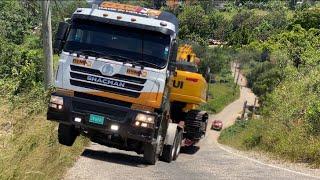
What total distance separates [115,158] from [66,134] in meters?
1.53

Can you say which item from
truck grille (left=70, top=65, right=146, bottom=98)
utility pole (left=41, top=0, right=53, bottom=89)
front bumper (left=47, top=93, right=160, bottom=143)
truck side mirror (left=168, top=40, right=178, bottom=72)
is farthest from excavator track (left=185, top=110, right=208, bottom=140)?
truck grille (left=70, top=65, right=146, bottom=98)

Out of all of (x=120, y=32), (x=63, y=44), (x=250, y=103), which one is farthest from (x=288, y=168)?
(x=250, y=103)

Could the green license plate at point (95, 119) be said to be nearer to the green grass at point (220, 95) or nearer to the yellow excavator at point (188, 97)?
the yellow excavator at point (188, 97)

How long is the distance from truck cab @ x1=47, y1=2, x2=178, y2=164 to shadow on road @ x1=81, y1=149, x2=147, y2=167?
1205mm

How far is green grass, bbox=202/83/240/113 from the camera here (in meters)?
76.0

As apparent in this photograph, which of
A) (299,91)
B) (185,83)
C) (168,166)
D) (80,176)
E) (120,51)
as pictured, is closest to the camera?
(80,176)

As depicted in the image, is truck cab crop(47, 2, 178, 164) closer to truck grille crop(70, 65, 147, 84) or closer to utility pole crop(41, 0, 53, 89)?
truck grille crop(70, 65, 147, 84)

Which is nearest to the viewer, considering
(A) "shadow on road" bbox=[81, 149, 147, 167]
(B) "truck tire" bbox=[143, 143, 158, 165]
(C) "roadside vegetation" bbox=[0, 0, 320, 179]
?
(C) "roadside vegetation" bbox=[0, 0, 320, 179]

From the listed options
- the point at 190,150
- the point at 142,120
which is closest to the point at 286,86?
the point at 190,150

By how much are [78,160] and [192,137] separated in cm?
674

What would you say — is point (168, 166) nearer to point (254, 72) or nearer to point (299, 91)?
point (299, 91)

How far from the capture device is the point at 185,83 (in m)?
16.2

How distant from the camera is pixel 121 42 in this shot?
1130 cm

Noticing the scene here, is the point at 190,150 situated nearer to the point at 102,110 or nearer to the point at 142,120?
the point at 142,120
